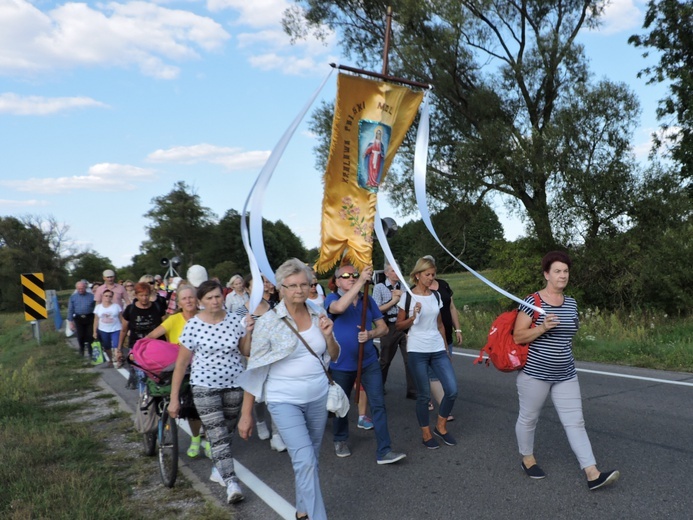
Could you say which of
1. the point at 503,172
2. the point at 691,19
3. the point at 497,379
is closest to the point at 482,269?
the point at 503,172

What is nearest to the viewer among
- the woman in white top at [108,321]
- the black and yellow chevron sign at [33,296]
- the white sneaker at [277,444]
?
the white sneaker at [277,444]

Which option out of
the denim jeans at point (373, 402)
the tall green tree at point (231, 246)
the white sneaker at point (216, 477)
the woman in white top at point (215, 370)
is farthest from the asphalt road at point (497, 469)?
the tall green tree at point (231, 246)

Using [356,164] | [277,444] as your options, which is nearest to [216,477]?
[277,444]

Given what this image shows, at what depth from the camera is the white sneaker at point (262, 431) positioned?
6.32 metres

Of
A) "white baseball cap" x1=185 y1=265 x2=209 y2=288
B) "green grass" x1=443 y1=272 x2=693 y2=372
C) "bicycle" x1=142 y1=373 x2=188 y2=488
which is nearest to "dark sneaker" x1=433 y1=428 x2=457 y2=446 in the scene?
"bicycle" x1=142 y1=373 x2=188 y2=488

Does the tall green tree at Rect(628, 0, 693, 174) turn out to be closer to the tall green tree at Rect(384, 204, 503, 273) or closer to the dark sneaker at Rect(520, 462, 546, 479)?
the tall green tree at Rect(384, 204, 503, 273)

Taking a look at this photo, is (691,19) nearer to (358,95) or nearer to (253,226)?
(358,95)

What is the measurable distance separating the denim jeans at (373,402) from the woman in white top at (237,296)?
2.61m

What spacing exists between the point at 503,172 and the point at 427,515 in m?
14.4

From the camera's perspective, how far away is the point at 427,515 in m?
4.03

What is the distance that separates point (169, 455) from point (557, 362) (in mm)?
3117

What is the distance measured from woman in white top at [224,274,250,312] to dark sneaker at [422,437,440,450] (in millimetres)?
3141

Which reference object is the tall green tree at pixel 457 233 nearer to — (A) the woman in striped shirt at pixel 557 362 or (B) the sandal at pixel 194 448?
(B) the sandal at pixel 194 448

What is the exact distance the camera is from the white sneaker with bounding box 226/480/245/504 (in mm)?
4367
